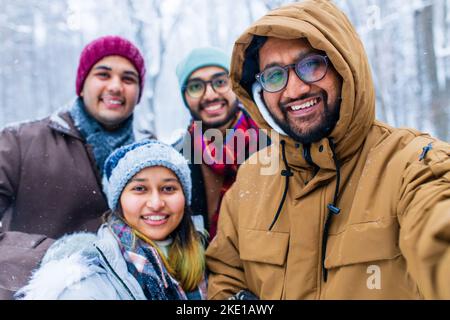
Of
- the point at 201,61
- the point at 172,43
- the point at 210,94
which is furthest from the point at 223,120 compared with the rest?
the point at 172,43

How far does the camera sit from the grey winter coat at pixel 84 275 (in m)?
1.92

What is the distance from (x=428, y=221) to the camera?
1.51 metres

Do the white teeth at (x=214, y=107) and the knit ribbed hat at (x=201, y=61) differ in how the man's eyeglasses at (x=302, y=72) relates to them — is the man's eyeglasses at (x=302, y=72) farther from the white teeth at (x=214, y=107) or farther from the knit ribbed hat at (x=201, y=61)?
the knit ribbed hat at (x=201, y=61)

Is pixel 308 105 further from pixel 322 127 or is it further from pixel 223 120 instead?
pixel 223 120

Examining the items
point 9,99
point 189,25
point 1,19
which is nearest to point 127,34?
point 189,25

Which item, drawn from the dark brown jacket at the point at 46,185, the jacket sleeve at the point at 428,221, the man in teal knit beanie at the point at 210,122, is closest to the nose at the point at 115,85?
the dark brown jacket at the point at 46,185

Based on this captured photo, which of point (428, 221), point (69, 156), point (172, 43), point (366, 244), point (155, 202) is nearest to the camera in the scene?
point (428, 221)

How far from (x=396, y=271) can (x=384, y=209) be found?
0.27m

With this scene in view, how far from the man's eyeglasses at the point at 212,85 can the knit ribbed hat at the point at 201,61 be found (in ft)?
0.31

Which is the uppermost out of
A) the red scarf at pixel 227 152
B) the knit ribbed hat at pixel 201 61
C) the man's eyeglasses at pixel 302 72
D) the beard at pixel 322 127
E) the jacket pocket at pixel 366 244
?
the knit ribbed hat at pixel 201 61

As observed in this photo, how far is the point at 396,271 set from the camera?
5.85 ft

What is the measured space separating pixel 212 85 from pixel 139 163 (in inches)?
55.9

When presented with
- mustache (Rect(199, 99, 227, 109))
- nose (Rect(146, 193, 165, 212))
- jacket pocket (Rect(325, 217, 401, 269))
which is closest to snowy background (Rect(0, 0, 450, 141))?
mustache (Rect(199, 99, 227, 109))
